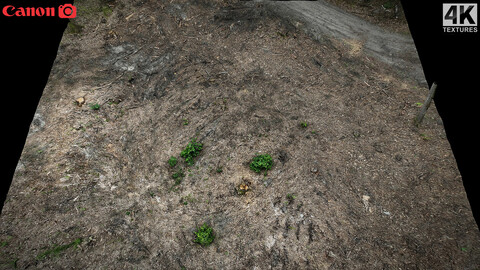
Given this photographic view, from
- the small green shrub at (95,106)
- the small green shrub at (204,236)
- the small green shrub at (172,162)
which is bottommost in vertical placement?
the small green shrub at (204,236)

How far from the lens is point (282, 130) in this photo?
823cm

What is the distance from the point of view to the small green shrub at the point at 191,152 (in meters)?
7.58

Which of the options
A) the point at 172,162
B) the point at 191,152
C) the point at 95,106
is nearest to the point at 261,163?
the point at 191,152

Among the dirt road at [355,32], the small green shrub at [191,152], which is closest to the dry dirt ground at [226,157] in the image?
the small green shrub at [191,152]

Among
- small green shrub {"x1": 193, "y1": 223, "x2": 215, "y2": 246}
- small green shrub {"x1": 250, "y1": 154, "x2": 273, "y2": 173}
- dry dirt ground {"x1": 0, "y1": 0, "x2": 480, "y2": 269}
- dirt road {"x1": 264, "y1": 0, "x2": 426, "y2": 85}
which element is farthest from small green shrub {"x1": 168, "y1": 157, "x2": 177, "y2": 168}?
dirt road {"x1": 264, "y1": 0, "x2": 426, "y2": 85}

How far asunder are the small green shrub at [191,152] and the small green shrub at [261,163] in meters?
1.82

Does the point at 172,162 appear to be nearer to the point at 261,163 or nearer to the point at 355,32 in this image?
the point at 261,163

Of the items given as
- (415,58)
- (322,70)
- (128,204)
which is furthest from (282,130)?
(415,58)

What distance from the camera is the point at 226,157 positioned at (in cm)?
758

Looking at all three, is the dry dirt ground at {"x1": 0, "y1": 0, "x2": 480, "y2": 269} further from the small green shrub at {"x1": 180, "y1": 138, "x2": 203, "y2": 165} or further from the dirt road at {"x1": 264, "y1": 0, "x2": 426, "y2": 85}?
the dirt road at {"x1": 264, "y1": 0, "x2": 426, "y2": 85}

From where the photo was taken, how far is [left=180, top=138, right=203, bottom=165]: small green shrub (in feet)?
24.9

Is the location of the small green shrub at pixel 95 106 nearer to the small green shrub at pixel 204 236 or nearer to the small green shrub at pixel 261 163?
the small green shrub at pixel 204 236

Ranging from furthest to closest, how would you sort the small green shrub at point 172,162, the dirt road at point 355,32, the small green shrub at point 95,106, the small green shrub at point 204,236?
the dirt road at point 355,32 → the small green shrub at point 95,106 → the small green shrub at point 172,162 → the small green shrub at point 204,236

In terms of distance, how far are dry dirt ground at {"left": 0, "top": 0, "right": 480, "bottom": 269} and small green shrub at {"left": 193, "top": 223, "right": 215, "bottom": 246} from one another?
160 mm
